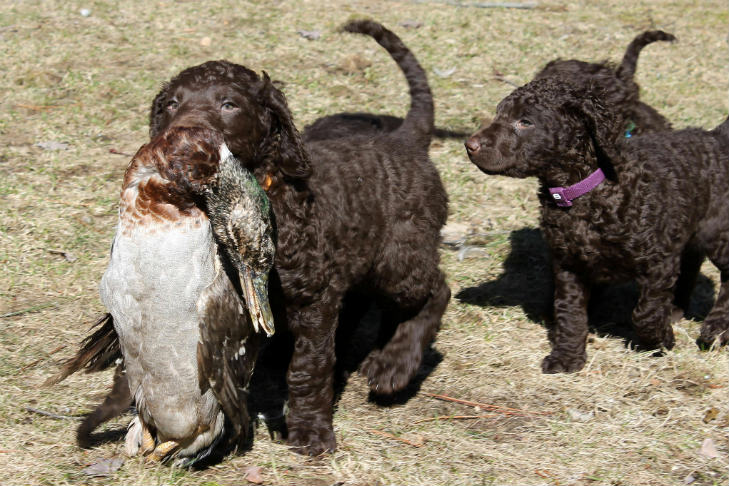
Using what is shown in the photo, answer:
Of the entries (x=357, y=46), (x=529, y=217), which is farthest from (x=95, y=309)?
(x=357, y=46)

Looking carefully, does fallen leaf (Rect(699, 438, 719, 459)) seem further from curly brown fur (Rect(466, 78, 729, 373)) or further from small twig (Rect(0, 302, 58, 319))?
small twig (Rect(0, 302, 58, 319))

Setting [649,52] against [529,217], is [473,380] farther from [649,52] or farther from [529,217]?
[649,52]

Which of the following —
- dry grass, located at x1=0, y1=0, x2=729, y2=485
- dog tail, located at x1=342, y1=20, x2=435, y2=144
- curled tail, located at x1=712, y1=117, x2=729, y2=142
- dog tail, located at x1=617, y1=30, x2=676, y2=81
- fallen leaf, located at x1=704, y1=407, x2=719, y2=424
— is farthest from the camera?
dog tail, located at x1=617, y1=30, x2=676, y2=81

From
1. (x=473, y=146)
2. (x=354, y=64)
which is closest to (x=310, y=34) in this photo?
(x=354, y=64)

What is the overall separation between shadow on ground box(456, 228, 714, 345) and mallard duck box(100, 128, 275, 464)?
2.15m

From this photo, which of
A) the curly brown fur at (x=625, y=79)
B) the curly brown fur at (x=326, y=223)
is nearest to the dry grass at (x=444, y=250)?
the curly brown fur at (x=326, y=223)

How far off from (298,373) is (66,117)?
4.23 meters

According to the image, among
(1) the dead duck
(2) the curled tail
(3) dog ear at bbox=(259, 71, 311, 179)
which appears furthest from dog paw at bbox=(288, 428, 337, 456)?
(2) the curled tail

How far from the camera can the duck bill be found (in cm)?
294

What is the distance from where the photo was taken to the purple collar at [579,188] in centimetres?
421

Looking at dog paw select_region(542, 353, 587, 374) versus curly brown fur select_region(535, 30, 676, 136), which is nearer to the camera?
dog paw select_region(542, 353, 587, 374)

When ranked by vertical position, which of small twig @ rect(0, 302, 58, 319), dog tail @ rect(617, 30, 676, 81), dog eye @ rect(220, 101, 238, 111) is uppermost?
dog tail @ rect(617, 30, 676, 81)

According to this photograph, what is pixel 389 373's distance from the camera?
3.99 meters

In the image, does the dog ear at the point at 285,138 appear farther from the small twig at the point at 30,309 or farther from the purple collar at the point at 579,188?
the small twig at the point at 30,309
